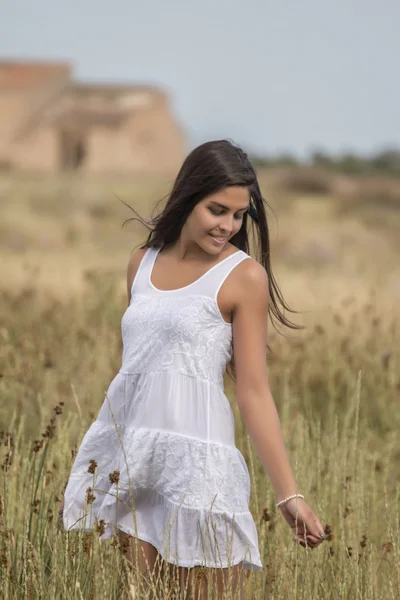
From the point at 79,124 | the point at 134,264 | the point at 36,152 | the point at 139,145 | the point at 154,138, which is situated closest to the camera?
the point at 134,264

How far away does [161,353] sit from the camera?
2953 mm

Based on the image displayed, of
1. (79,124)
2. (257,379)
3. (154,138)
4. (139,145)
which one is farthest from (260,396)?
(154,138)

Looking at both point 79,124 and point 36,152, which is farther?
point 79,124

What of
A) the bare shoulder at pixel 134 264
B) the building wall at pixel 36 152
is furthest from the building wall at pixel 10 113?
the bare shoulder at pixel 134 264

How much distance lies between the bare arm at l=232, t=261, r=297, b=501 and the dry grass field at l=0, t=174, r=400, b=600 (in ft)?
1.00

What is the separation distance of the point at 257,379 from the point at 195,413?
0.64 feet

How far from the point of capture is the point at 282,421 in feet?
16.8

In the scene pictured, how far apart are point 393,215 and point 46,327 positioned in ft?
69.4

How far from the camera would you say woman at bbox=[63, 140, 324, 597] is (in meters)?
2.82

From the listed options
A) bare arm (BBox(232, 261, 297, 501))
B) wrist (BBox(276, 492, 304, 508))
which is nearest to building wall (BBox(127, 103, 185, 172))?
bare arm (BBox(232, 261, 297, 501))

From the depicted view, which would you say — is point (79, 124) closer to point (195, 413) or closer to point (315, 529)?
point (195, 413)

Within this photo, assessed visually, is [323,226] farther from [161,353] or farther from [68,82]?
[68,82]

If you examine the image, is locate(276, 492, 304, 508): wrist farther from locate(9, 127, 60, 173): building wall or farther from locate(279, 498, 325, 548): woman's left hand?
locate(9, 127, 60, 173): building wall

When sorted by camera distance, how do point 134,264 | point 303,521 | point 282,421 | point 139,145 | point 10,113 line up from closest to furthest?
1. point 303,521
2. point 134,264
3. point 282,421
4. point 10,113
5. point 139,145
